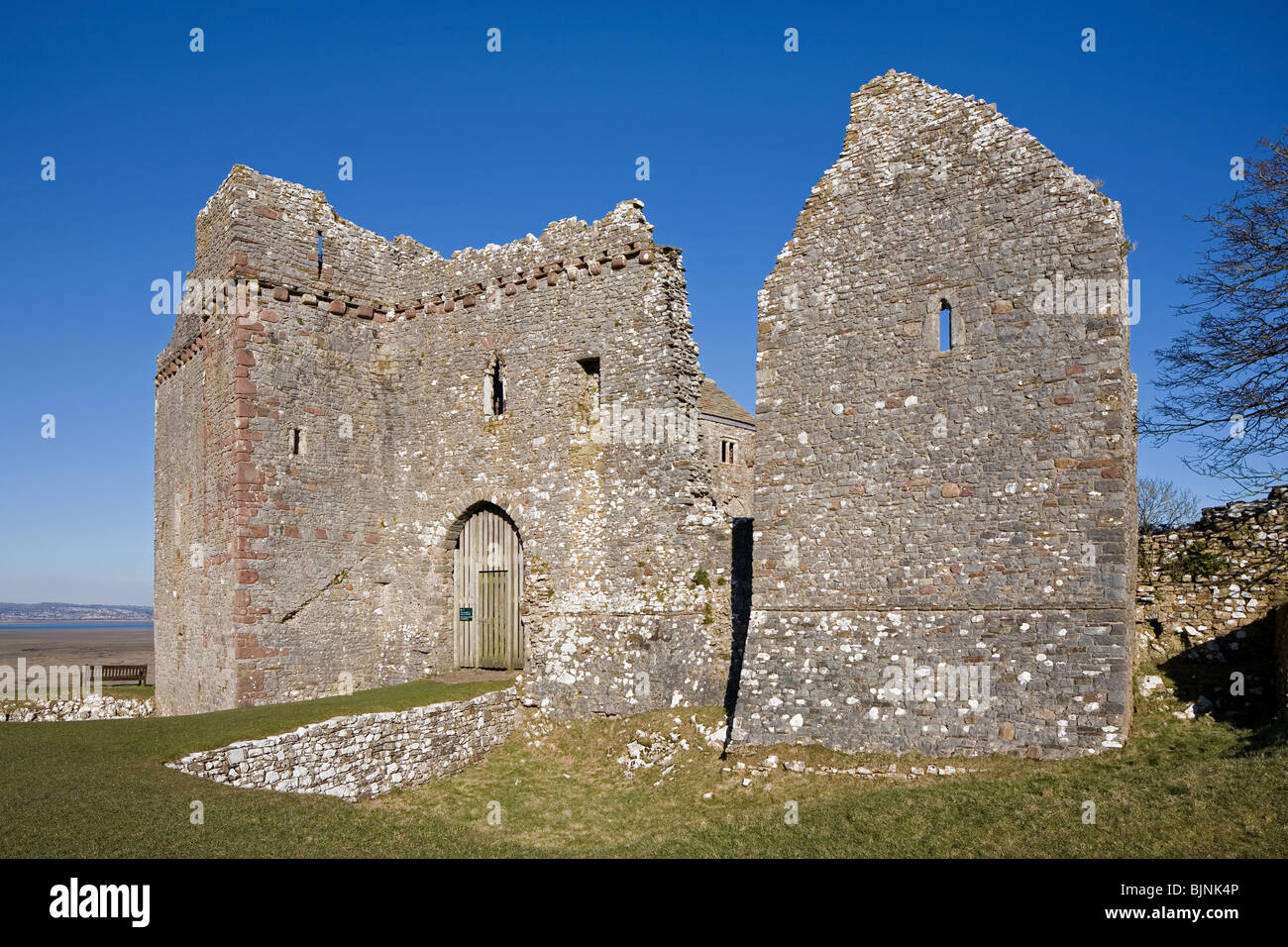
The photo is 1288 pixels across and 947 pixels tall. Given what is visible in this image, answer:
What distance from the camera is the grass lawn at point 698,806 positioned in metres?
9.31

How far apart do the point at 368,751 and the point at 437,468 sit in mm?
6727

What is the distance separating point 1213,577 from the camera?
45.1ft

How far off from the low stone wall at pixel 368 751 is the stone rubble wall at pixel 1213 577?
1047 cm

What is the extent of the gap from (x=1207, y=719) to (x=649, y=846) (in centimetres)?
703

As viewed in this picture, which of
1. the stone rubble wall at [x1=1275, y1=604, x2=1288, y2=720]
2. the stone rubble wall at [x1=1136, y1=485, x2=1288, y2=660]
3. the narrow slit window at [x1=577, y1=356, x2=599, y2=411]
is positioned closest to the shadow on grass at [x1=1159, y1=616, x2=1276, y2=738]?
the stone rubble wall at [x1=1136, y1=485, x2=1288, y2=660]

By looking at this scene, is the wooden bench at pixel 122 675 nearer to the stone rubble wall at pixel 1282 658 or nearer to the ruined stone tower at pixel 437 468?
the ruined stone tower at pixel 437 468

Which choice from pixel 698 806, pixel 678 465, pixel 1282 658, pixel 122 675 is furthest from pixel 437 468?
pixel 1282 658

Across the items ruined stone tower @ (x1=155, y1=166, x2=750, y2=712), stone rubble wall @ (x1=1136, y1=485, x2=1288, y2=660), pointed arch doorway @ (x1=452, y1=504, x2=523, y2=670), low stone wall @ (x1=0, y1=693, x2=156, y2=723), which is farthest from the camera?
low stone wall @ (x1=0, y1=693, x2=156, y2=723)

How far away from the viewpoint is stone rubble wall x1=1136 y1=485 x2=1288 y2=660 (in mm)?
13391

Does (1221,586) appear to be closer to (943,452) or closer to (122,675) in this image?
(943,452)

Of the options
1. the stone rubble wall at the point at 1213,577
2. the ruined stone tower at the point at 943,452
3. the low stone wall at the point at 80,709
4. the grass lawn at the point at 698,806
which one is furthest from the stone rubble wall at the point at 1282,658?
the low stone wall at the point at 80,709

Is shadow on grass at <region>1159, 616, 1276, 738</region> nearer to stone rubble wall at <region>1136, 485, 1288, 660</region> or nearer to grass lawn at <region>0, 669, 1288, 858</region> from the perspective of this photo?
stone rubble wall at <region>1136, 485, 1288, 660</region>

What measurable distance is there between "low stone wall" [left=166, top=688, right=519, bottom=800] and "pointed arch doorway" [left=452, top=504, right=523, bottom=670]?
1.86 metres
